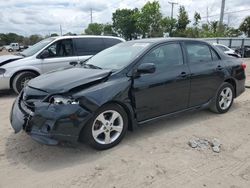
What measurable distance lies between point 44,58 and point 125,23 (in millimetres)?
66252

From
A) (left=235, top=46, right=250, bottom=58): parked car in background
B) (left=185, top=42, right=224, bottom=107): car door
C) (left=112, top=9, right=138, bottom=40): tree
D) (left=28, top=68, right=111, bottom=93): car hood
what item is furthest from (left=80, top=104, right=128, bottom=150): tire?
(left=112, top=9, right=138, bottom=40): tree

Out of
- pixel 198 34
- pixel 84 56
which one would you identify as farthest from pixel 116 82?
pixel 198 34

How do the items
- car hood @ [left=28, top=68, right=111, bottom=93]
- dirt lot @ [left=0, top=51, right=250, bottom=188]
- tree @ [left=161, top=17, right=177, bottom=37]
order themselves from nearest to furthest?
dirt lot @ [left=0, top=51, right=250, bottom=188] < car hood @ [left=28, top=68, right=111, bottom=93] < tree @ [left=161, top=17, right=177, bottom=37]

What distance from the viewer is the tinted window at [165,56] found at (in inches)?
184

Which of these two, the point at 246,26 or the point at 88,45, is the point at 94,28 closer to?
the point at 246,26

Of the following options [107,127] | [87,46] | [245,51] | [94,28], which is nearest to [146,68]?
[107,127]

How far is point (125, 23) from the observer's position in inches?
2847

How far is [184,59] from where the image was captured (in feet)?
16.8

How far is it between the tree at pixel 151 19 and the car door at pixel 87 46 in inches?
1912

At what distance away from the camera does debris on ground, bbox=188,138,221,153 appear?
4.21 meters

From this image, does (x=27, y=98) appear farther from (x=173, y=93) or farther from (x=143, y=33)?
(x=143, y=33)

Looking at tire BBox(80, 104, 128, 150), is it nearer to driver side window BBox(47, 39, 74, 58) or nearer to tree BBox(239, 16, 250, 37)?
driver side window BBox(47, 39, 74, 58)

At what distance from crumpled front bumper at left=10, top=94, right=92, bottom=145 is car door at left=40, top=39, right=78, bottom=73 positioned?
14.7 ft

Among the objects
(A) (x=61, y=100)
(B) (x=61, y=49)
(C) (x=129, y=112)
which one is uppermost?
(B) (x=61, y=49)
